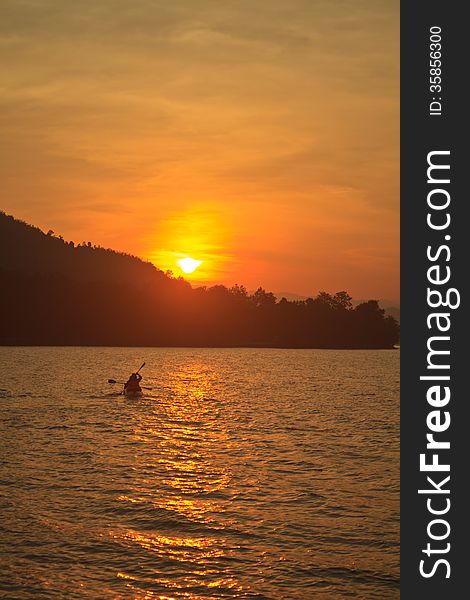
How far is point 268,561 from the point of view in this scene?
30156 millimetres

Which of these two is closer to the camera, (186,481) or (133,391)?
(186,481)

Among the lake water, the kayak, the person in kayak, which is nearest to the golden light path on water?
the lake water

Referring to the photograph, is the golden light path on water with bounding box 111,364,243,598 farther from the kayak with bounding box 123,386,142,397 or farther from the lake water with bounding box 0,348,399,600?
the kayak with bounding box 123,386,142,397

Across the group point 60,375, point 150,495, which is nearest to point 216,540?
point 150,495

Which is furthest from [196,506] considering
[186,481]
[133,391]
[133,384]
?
[133,391]

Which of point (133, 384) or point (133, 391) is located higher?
point (133, 384)

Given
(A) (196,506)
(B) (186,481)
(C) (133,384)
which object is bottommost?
(A) (196,506)

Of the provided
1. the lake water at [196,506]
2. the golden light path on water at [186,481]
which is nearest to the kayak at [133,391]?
the golden light path on water at [186,481]

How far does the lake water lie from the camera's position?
92.0 feet

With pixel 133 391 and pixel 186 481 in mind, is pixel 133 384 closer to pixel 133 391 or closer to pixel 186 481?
pixel 133 391

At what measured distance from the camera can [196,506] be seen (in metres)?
39.3

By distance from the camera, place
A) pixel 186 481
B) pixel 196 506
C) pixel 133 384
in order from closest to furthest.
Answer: pixel 196 506 → pixel 186 481 → pixel 133 384

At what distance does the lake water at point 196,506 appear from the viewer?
2805cm

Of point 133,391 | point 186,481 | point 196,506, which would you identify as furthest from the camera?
point 133,391
